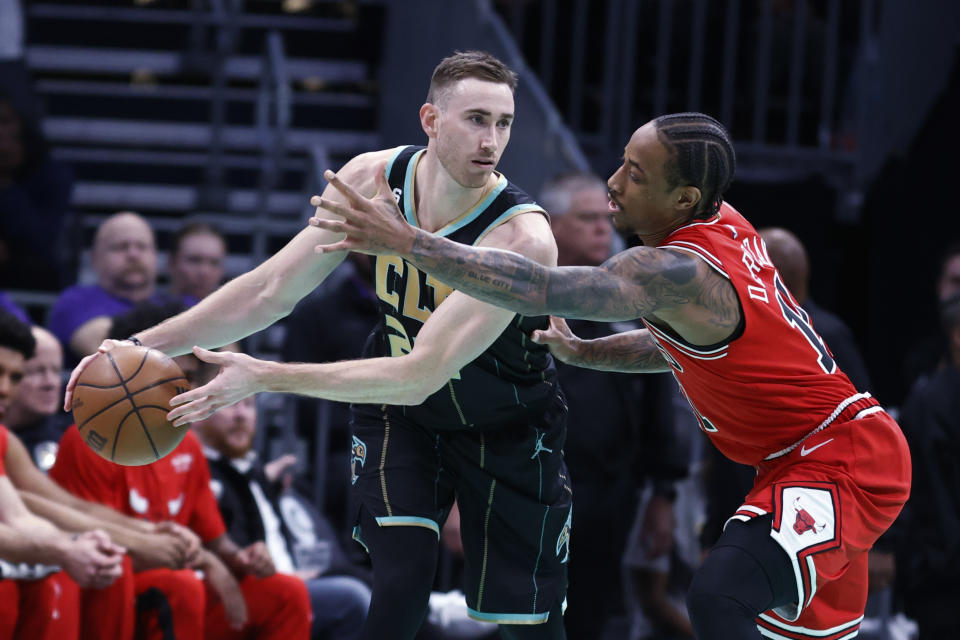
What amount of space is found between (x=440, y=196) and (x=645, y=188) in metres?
0.79

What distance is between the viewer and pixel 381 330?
471 cm

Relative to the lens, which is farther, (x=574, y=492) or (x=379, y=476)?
(x=574, y=492)

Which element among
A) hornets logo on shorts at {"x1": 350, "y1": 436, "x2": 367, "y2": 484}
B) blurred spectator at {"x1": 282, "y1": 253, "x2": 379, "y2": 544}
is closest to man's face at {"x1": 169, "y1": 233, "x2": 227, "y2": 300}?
blurred spectator at {"x1": 282, "y1": 253, "x2": 379, "y2": 544}

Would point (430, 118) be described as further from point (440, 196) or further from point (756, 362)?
point (756, 362)

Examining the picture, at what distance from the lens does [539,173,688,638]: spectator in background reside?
6.30 m

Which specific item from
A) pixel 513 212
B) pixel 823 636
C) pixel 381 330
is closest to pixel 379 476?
pixel 381 330

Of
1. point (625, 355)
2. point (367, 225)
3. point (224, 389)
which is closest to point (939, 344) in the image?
point (625, 355)

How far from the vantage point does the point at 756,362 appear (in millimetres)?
3967

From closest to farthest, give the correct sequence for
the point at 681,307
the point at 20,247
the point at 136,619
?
the point at 681,307 < the point at 136,619 < the point at 20,247

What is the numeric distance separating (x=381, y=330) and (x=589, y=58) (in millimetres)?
5483

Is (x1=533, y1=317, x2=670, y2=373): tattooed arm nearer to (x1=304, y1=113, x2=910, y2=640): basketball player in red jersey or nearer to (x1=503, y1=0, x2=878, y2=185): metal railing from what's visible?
(x1=304, y1=113, x2=910, y2=640): basketball player in red jersey

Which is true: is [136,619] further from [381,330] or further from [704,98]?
[704,98]

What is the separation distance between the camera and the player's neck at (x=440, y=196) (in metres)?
4.41

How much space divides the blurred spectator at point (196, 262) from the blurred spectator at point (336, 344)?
1.72 ft
